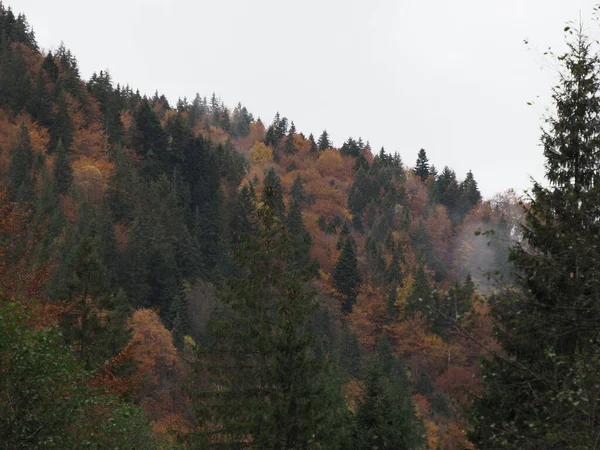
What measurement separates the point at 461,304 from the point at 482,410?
5.46 meters

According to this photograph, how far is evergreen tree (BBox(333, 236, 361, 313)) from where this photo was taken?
87125mm

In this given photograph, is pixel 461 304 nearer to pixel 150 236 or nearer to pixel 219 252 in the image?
pixel 150 236

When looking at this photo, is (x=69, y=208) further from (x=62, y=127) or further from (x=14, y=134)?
(x=62, y=127)

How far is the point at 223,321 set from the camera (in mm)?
15984

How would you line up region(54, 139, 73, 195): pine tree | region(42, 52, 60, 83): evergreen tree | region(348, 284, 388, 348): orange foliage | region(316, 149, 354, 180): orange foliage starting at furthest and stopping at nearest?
region(316, 149, 354, 180): orange foliage, region(42, 52, 60, 83): evergreen tree, region(348, 284, 388, 348): orange foliage, region(54, 139, 73, 195): pine tree

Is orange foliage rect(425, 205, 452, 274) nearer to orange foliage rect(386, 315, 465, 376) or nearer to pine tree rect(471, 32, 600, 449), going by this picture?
orange foliage rect(386, 315, 465, 376)

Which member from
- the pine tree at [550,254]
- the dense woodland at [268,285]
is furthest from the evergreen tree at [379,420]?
the pine tree at [550,254]

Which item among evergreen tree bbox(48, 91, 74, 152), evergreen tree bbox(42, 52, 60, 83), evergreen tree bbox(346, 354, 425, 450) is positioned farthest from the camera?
evergreen tree bbox(42, 52, 60, 83)

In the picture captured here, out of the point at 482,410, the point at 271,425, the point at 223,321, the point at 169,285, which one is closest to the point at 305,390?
the point at 271,425

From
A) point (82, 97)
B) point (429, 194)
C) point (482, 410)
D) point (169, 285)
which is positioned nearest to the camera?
point (482, 410)

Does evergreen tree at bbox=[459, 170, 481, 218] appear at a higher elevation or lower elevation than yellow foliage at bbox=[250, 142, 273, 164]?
lower

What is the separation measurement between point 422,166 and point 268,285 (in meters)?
150

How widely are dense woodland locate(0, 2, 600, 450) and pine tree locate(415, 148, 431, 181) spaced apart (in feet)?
2.06

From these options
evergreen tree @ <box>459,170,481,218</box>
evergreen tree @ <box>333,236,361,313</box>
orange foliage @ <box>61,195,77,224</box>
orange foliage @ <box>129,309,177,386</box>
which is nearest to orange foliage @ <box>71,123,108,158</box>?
orange foliage @ <box>61,195,77,224</box>
